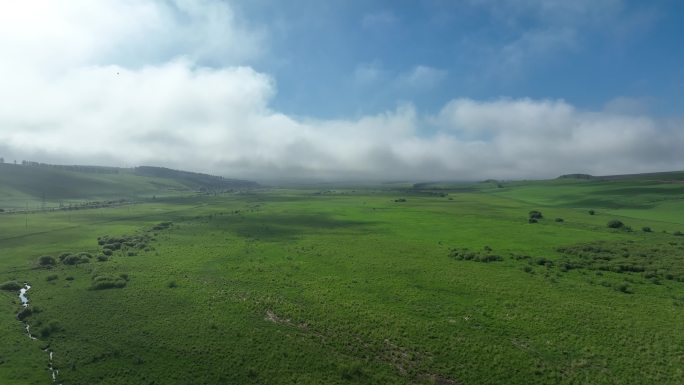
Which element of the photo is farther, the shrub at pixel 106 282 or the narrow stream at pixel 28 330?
the shrub at pixel 106 282

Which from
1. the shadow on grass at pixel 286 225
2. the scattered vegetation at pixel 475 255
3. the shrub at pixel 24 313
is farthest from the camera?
the shadow on grass at pixel 286 225

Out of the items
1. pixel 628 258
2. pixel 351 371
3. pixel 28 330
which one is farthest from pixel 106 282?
pixel 628 258

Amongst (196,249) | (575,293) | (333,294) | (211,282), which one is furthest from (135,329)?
(575,293)

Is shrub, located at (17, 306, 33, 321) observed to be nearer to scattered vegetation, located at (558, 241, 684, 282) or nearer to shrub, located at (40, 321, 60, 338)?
→ shrub, located at (40, 321, 60, 338)

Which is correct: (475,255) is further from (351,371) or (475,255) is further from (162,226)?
(162,226)

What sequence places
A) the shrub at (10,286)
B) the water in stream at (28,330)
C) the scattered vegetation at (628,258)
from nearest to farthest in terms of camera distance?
the water in stream at (28,330), the shrub at (10,286), the scattered vegetation at (628,258)

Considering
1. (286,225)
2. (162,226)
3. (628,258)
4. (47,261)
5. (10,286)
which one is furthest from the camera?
(286,225)

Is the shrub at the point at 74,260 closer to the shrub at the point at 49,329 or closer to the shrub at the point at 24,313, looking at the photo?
the shrub at the point at 24,313

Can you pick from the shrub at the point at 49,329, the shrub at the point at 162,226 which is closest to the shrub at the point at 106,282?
the shrub at the point at 49,329

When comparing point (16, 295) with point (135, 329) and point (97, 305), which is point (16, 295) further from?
point (135, 329)

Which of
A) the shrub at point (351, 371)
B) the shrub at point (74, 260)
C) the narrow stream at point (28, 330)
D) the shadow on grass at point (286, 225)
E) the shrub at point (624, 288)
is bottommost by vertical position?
the shrub at point (351, 371)
